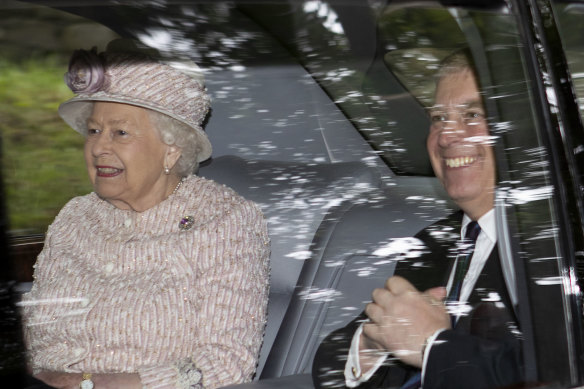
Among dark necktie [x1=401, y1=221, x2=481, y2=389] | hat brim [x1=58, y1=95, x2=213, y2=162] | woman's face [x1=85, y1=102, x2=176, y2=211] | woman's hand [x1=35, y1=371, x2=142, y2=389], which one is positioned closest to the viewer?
dark necktie [x1=401, y1=221, x2=481, y2=389]

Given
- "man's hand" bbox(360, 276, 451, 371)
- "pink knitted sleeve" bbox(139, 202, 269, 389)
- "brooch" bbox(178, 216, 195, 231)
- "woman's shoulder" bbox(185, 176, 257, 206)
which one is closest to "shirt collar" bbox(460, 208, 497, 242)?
"man's hand" bbox(360, 276, 451, 371)

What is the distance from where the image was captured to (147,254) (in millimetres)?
2033

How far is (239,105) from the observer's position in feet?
6.02

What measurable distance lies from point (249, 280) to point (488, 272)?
0.68 m

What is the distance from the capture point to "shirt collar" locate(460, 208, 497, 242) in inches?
61.0

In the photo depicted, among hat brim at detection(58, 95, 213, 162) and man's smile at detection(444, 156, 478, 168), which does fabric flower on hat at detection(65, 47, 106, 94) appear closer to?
hat brim at detection(58, 95, 213, 162)

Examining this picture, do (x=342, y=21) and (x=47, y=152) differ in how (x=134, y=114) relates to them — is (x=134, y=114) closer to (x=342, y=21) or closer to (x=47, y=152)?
(x=47, y=152)

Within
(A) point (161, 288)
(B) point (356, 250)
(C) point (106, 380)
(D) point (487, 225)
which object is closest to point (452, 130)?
(D) point (487, 225)

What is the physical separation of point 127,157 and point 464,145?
0.92m

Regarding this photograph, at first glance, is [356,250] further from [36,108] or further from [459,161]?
[36,108]

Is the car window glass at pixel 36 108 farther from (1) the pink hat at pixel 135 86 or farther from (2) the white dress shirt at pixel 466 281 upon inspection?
(2) the white dress shirt at pixel 466 281

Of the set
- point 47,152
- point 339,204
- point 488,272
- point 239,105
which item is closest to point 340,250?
point 339,204

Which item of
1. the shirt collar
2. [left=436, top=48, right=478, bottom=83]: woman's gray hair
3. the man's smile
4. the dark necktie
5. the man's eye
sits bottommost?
the dark necktie

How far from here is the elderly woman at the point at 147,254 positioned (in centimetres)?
178
